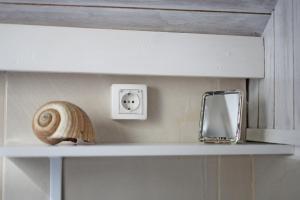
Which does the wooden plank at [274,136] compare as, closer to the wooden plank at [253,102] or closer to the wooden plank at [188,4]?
the wooden plank at [253,102]

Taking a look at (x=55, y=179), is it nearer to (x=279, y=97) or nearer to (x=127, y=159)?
(x=127, y=159)

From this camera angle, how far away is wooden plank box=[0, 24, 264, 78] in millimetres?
823

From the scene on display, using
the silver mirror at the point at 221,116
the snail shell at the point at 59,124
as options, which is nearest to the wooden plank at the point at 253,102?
the silver mirror at the point at 221,116

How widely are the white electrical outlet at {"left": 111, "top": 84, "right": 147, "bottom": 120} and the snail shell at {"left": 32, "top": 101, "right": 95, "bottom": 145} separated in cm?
12

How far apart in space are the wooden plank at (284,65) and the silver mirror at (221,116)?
0.08 meters

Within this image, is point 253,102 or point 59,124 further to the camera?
point 253,102

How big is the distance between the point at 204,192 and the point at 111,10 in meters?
0.47

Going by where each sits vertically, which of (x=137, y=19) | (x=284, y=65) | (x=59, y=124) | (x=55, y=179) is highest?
(x=137, y=19)

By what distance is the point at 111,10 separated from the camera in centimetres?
83

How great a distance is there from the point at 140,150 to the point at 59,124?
162 millimetres

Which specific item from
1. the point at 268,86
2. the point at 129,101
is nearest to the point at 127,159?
the point at 129,101

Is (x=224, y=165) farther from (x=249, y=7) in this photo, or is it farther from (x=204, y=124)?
(x=249, y=7)

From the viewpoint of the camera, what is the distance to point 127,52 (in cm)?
86

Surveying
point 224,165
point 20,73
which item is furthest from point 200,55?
point 20,73
